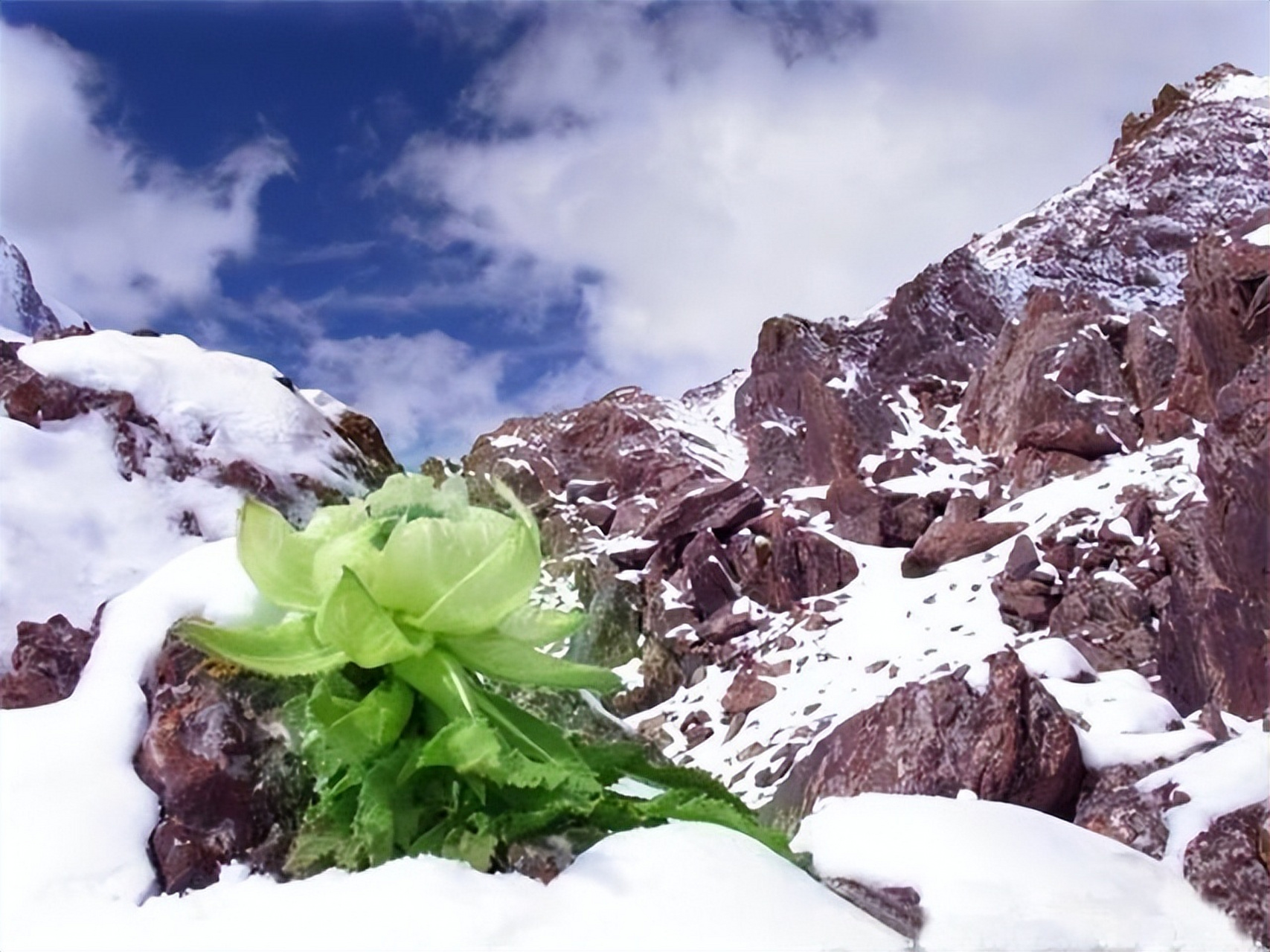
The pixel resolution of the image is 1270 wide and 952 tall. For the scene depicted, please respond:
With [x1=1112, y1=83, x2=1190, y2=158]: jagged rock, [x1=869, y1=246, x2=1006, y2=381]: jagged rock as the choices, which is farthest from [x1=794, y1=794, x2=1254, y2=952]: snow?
[x1=1112, y1=83, x2=1190, y2=158]: jagged rock

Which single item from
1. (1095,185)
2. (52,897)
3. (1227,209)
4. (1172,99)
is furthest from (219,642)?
(1172,99)

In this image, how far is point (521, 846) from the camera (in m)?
0.59

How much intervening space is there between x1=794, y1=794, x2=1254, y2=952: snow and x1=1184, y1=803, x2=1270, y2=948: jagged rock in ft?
0.27

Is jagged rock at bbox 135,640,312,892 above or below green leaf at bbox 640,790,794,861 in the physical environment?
above

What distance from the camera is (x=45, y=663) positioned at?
809mm

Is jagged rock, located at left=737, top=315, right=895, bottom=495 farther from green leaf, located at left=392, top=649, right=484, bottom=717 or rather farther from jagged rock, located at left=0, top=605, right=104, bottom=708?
green leaf, located at left=392, top=649, right=484, bottom=717

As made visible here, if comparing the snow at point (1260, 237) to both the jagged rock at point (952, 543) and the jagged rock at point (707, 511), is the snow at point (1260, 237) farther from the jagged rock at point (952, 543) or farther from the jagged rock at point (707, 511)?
the jagged rock at point (707, 511)

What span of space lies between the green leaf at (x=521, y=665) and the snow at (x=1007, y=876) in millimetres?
179

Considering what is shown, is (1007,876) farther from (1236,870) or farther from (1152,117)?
(1152,117)

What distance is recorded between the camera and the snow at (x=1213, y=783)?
201 centimetres

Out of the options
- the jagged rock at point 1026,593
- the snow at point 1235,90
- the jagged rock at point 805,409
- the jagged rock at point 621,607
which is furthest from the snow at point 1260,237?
the snow at point 1235,90

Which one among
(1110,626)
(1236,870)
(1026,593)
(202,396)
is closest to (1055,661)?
(1110,626)

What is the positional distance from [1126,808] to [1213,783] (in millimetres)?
266

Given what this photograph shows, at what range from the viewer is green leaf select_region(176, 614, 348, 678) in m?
0.63
